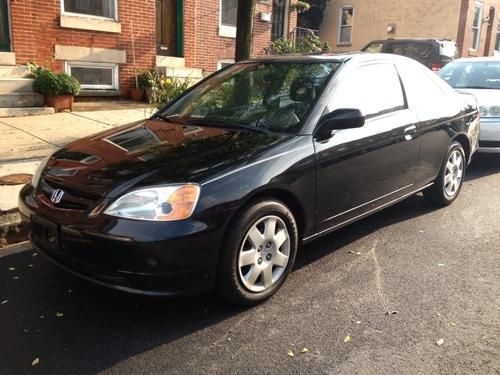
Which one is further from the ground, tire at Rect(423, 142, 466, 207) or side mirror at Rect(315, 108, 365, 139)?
side mirror at Rect(315, 108, 365, 139)

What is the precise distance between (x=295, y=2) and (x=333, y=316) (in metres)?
14.6

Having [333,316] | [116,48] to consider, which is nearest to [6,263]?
[333,316]

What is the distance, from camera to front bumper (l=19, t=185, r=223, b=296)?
2805 mm

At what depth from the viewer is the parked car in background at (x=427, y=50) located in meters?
15.0

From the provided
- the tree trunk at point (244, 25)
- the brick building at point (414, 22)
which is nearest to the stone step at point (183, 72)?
the tree trunk at point (244, 25)

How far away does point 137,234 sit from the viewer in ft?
9.16

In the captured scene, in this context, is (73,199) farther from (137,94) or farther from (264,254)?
(137,94)

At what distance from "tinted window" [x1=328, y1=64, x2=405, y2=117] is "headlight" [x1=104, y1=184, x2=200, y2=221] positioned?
1465 millimetres

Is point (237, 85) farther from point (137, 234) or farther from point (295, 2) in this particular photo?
point (295, 2)

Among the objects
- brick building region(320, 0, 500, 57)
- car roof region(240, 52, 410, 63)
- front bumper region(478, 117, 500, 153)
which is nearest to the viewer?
car roof region(240, 52, 410, 63)

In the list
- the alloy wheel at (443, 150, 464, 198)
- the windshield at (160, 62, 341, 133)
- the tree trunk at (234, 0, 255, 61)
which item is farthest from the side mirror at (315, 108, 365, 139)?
the tree trunk at (234, 0, 255, 61)

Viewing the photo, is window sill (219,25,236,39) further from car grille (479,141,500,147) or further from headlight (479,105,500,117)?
car grille (479,141,500,147)

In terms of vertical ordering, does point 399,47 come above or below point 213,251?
above

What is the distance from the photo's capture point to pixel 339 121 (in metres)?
3.64
